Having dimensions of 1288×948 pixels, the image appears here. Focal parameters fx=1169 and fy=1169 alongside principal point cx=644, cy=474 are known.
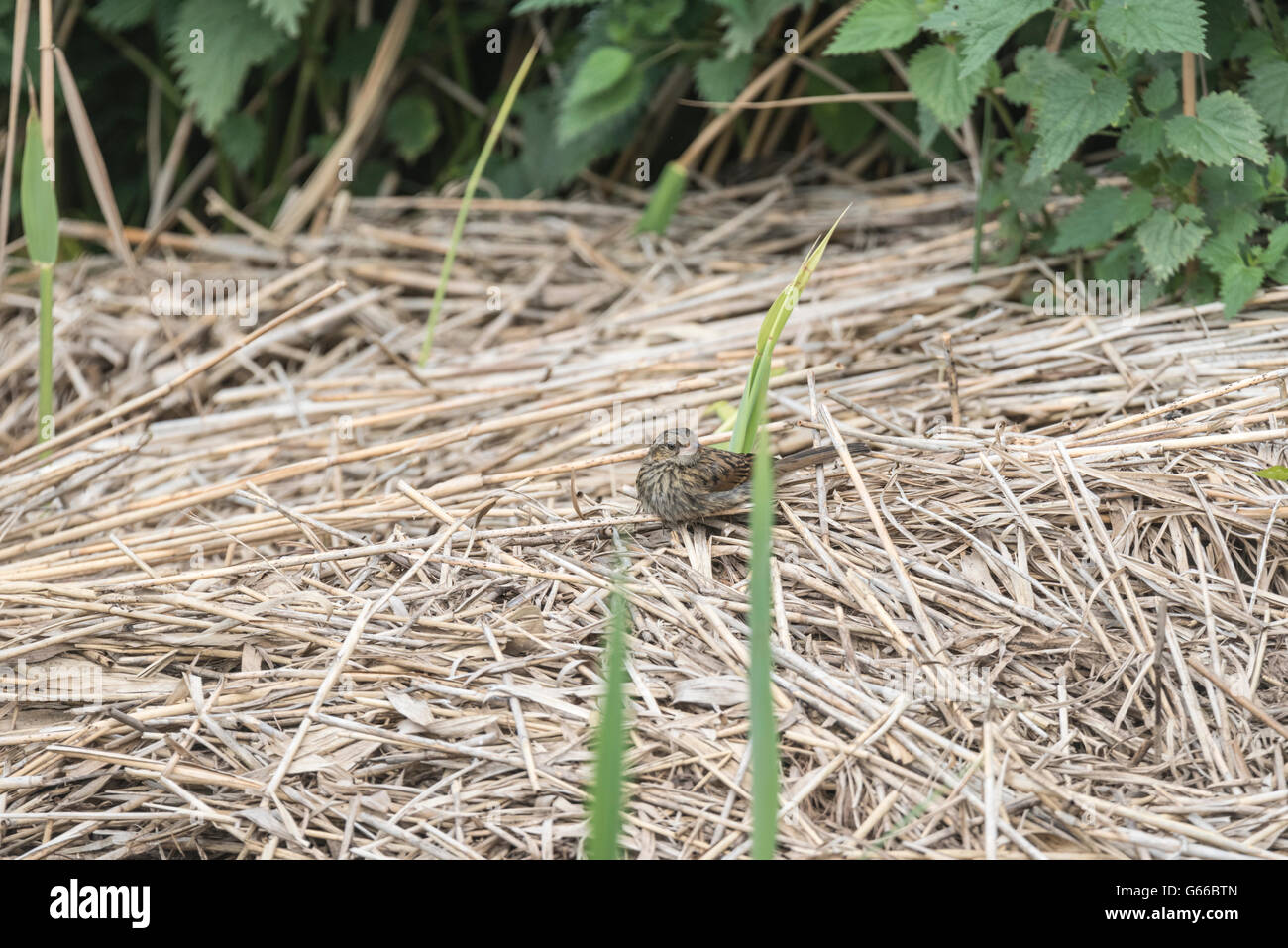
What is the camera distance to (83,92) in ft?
15.8

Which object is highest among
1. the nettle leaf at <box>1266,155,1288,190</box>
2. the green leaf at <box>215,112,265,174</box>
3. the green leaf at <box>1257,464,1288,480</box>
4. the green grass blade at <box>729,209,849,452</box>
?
the green leaf at <box>215,112,265,174</box>

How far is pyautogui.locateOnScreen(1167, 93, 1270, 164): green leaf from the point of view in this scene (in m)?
2.59

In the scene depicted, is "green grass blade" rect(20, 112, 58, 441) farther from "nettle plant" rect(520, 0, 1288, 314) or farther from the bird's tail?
"nettle plant" rect(520, 0, 1288, 314)

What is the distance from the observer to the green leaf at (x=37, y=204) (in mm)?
2824

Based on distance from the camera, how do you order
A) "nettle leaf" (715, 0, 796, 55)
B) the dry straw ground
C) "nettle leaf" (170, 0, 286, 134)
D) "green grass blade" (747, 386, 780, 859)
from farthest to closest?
"nettle leaf" (170, 0, 286, 134) < "nettle leaf" (715, 0, 796, 55) < the dry straw ground < "green grass blade" (747, 386, 780, 859)

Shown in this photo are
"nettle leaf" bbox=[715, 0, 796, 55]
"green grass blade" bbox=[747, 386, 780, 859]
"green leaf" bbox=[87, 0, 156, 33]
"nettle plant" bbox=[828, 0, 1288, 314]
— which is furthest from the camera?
"green leaf" bbox=[87, 0, 156, 33]

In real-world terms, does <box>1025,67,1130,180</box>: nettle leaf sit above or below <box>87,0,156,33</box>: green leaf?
below

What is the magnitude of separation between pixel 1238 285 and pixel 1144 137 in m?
0.41

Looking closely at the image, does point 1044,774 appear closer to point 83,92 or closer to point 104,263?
point 104,263

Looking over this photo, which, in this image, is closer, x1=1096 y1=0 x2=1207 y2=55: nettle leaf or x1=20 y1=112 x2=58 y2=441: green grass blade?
x1=1096 y1=0 x2=1207 y2=55: nettle leaf

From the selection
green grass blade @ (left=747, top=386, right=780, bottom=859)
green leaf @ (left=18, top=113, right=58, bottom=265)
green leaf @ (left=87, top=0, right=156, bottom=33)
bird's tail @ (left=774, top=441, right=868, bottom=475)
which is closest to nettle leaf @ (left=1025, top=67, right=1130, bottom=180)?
bird's tail @ (left=774, top=441, right=868, bottom=475)

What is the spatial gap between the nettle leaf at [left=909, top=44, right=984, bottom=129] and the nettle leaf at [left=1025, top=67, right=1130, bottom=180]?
0.26 meters

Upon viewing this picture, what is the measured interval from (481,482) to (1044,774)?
1.37m
